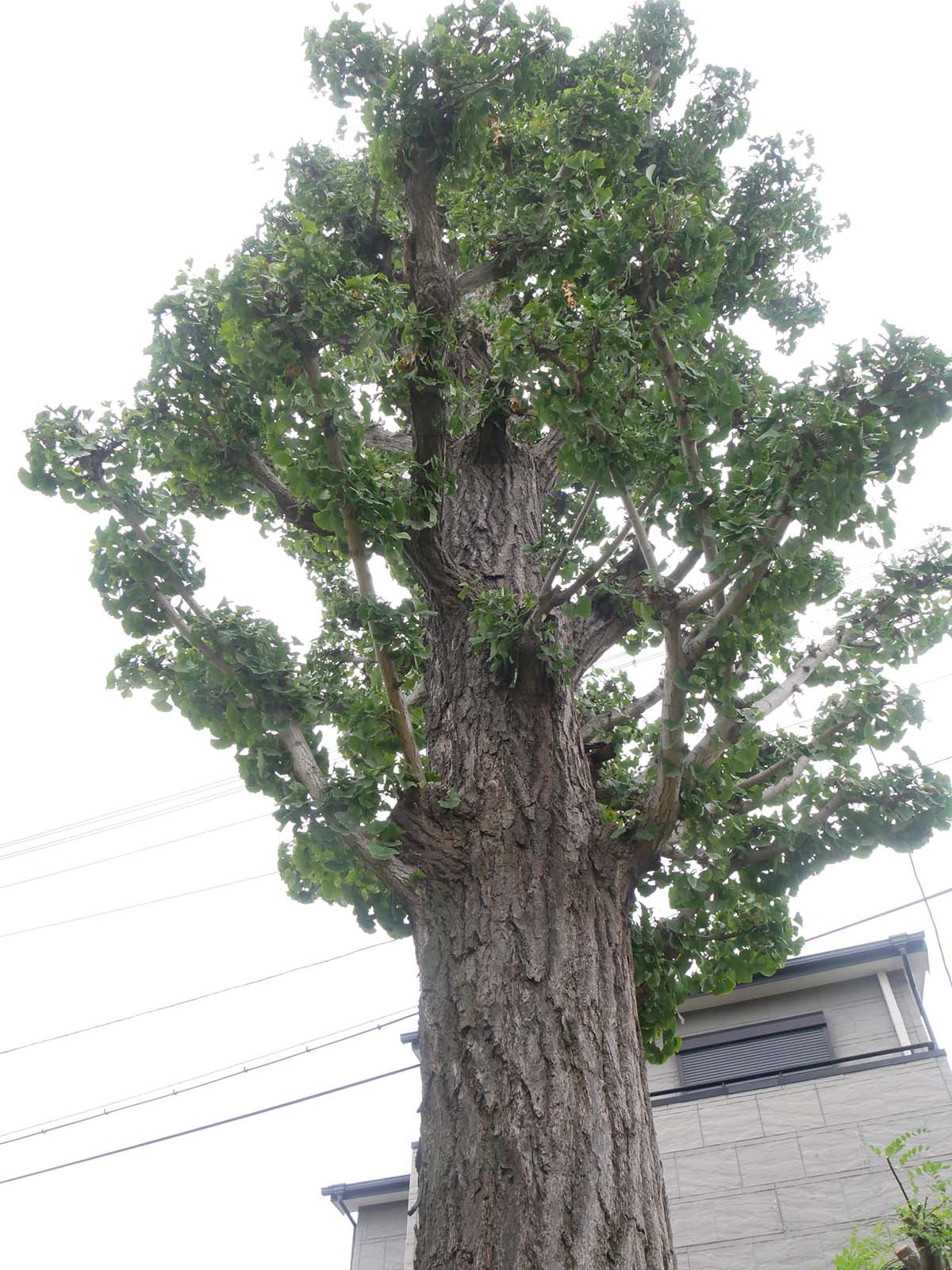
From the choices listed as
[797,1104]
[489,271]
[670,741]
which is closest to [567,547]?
[670,741]

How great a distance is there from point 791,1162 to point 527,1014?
6.37m

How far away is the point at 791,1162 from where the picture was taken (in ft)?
26.0

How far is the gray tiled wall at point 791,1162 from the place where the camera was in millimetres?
7516

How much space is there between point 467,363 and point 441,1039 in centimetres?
400

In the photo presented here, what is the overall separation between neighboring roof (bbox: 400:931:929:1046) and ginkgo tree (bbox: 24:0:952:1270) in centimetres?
506

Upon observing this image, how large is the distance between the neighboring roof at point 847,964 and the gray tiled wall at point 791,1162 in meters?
1.06

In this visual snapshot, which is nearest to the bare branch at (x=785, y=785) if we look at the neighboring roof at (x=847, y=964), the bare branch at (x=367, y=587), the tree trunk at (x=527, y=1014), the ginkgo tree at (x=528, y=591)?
the ginkgo tree at (x=528, y=591)

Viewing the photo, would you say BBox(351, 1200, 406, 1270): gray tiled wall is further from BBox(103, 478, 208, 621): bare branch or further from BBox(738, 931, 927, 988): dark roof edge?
BBox(103, 478, 208, 621): bare branch

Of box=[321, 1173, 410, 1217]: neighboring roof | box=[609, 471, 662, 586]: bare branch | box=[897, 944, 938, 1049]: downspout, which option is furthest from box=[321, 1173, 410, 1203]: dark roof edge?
box=[609, 471, 662, 586]: bare branch

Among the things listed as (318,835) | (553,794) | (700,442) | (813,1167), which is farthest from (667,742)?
(813,1167)

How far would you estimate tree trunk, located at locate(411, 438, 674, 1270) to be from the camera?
2586 mm

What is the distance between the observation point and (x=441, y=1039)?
300 centimetres

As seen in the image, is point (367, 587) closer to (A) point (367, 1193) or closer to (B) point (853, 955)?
(B) point (853, 955)

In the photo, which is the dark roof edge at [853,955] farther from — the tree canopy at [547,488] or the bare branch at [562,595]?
the bare branch at [562,595]
